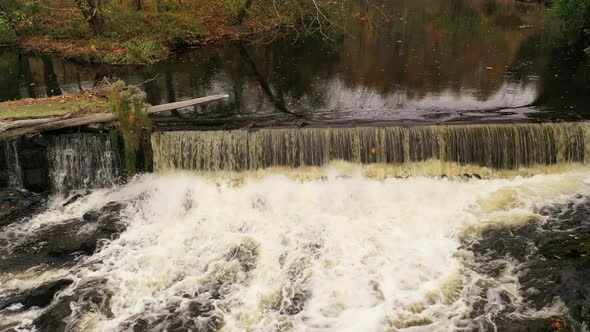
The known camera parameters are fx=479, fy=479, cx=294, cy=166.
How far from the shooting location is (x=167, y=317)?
7168 mm

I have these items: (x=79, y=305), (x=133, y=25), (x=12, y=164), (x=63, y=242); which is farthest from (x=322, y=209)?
(x=133, y=25)

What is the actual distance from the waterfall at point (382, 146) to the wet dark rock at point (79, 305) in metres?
3.63

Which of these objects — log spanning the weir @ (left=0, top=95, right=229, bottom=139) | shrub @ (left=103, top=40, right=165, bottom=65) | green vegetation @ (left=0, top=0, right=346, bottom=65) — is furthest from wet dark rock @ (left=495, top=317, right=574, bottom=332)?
shrub @ (left=103, top=40, right=165, bottom=65)

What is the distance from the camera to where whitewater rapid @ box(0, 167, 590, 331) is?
7.16 metres

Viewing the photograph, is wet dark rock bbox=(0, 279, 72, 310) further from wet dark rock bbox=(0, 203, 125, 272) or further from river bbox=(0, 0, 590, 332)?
wet dark rock bbox=(0, 203, 125, 272)

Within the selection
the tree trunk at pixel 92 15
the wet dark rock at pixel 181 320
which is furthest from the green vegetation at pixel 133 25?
the wet dark rock at pixel 181 320

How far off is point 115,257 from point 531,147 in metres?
8.69

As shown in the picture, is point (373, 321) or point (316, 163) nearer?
point (373, 321)

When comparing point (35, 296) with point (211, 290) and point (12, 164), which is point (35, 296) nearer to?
point (211, 290)

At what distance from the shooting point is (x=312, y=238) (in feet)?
29.2

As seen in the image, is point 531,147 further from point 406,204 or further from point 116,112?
point 116,112

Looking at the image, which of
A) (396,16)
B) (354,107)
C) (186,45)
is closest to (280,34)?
(186,45)

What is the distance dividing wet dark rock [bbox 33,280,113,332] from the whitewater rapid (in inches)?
3.9

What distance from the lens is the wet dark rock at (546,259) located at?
22.7ft
